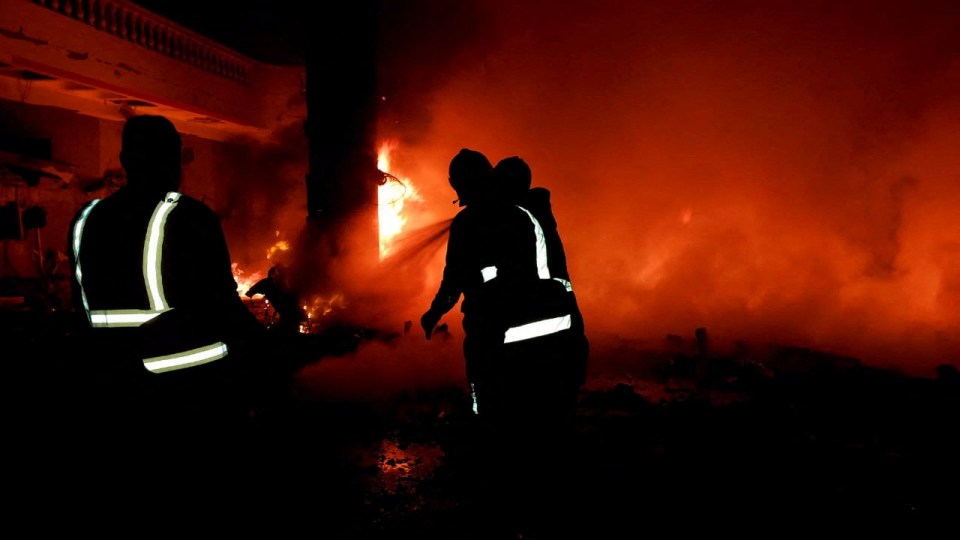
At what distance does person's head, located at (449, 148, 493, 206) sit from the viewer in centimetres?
285

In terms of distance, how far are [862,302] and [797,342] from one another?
1105 mm

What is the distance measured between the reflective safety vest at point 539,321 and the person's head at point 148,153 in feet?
4.59

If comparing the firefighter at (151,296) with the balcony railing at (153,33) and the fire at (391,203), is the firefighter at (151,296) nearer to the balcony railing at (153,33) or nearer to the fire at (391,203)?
the fire at (391,203)

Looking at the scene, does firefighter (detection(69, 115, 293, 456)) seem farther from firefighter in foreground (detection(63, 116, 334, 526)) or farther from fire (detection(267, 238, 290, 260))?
fire (detection(267, 238, 290, 260))

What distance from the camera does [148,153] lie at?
2039 millimetres

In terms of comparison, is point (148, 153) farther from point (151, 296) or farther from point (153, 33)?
point (153, 33)

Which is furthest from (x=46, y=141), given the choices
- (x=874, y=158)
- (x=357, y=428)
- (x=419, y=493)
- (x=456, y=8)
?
(x=874, y=158)

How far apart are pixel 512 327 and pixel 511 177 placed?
795 mm

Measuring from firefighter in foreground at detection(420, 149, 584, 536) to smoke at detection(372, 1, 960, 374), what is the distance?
5.53 m

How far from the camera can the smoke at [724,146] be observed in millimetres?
7398

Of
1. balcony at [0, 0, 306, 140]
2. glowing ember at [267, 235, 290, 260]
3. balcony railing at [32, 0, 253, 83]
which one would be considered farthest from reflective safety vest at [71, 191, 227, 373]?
glowing ember at [267, 235, 290, 260]

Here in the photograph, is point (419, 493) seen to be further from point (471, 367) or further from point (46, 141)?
point (46, 141)

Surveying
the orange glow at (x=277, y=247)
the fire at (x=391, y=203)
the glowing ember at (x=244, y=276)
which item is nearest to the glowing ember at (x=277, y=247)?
the orange glow at (x=277, y=247)

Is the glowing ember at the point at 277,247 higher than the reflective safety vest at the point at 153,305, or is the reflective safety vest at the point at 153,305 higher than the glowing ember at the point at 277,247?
the glowing ember at the point at 277,247
